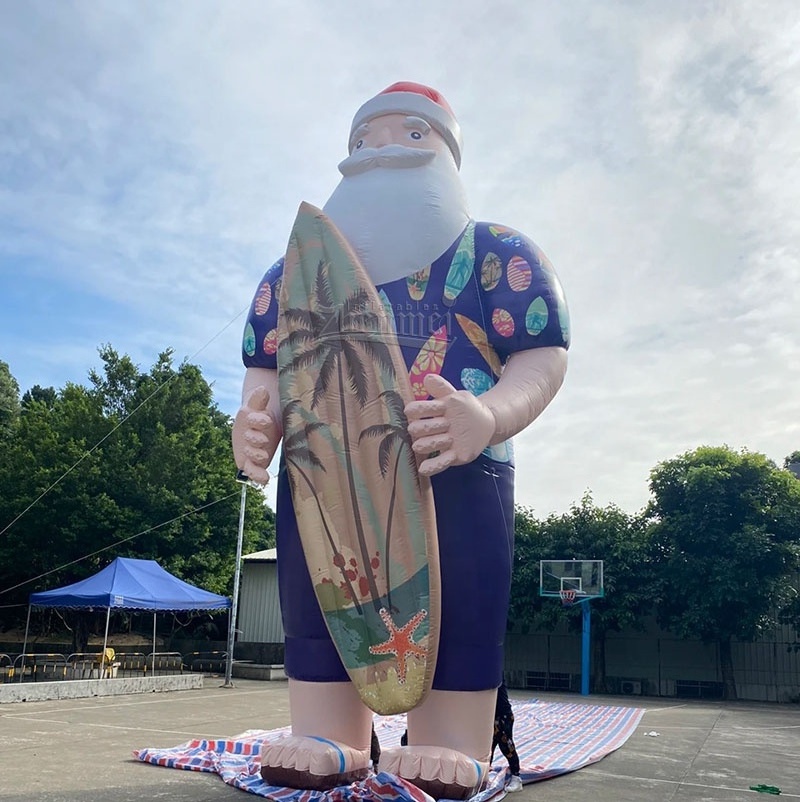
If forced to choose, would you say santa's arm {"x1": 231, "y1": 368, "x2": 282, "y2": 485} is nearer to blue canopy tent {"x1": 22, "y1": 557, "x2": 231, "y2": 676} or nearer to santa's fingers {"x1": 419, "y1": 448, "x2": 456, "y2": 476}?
santa's fingers {"x1": 419, "y1": 448, "x2": 456, "y2": 476}

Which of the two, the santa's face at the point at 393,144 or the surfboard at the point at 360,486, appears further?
the santa's face at the point at 393,144

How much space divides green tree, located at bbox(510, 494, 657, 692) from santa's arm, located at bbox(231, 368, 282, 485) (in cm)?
1234

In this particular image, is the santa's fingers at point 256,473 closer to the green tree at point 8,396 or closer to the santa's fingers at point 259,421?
the santa's fingers at point 259,421

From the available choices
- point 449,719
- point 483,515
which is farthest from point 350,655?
point 483,515

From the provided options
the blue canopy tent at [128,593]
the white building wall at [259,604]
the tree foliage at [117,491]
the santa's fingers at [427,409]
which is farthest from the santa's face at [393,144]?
the white building wall at [259,604]

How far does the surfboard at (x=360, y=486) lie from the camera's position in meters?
3.25

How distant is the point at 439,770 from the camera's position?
3.24 meters

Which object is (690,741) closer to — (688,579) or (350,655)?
(350,655)

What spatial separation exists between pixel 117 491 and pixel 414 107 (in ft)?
48.9

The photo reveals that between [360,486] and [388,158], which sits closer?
[360,486]

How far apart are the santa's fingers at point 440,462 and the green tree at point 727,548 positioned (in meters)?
12.0

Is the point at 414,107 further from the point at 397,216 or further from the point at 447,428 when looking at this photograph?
the point at 447,428

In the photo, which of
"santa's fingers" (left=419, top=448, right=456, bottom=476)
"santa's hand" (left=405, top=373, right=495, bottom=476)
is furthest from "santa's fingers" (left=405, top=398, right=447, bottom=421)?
"santa's fingers" (left=419, top=448, right=456, bottom=476)

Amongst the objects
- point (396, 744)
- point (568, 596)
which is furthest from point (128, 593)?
point (568, 596)
